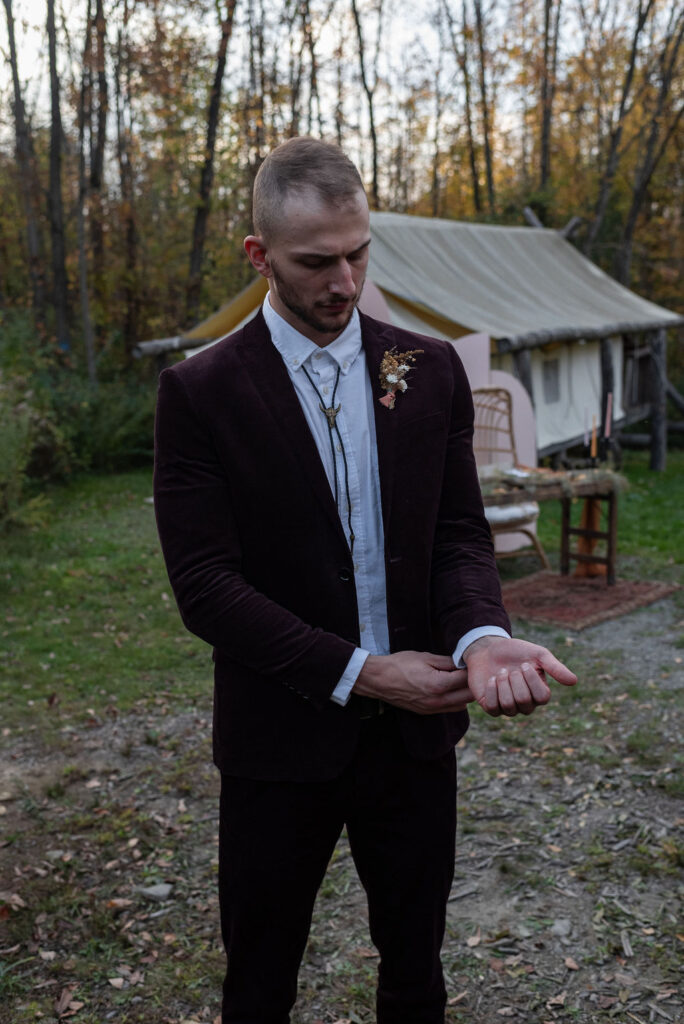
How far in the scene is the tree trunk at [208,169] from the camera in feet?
48.7

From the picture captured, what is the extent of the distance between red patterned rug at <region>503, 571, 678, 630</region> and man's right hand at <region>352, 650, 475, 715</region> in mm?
4947

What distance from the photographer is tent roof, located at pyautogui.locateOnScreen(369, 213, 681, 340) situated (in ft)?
34.0

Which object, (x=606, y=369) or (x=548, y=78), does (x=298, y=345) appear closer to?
(x=606, y=369)

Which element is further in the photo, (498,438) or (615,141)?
(615,141)

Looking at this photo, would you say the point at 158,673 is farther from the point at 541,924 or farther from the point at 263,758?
the point at 263,758

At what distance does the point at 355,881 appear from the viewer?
3498 millimetres

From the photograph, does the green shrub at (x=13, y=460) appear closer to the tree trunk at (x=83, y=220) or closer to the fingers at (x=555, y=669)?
the tree trunk at (x=83, y=220)

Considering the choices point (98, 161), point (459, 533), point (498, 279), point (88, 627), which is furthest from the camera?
point (98, 161)

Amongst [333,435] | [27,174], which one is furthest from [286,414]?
[27,174]

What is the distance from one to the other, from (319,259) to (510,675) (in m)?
0.80

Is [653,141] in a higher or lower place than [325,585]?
higher

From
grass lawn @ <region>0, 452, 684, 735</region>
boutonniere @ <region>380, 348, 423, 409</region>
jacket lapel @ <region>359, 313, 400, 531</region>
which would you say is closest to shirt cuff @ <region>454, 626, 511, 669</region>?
jacket lapel @ <region>359, 313, 400, 531</region>

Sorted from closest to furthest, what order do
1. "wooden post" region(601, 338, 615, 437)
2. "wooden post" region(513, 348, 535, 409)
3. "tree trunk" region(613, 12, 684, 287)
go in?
1. "wooden post" region(513, 348, 535, 409)
2. "wooden post" region(601, 338, 615, 437)
3. "tree trunk" region(613, 12, 684, 287)

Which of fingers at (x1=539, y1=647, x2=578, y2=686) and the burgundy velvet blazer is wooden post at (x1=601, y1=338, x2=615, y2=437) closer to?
the burgundy velvet blazer
